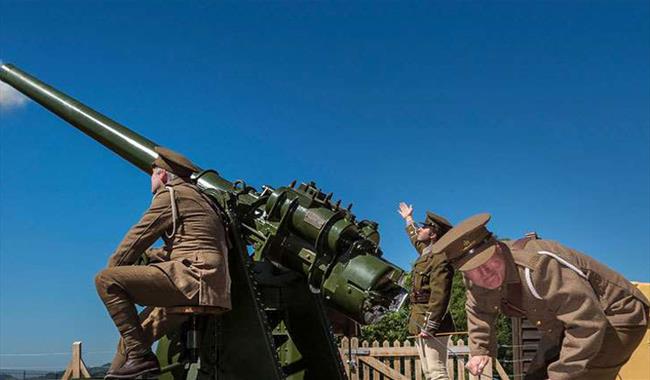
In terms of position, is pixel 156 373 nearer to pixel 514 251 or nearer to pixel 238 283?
pixel 238 283

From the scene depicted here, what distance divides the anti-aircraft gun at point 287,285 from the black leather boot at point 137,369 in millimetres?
565

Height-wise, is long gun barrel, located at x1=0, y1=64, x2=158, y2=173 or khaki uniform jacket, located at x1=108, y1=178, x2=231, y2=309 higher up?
long gun barrel, located at x1=0, y1=64, x2=158, y2=173

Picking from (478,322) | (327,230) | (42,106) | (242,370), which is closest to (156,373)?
(242,370)

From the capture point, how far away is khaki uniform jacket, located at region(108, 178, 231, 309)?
522 centimetres

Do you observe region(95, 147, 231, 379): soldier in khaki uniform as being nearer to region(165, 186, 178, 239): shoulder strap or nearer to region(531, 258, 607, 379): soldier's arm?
region(165, 186, 178, 239): shoulder strap

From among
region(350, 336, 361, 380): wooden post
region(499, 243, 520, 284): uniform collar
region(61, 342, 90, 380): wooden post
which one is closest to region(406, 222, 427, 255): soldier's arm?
region(499, 243, 520, 284): uniform collar

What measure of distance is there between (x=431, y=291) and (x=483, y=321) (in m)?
2.64

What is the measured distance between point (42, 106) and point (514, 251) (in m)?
6.18

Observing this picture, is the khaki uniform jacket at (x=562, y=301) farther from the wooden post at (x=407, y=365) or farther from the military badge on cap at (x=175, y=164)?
the wooden post at (x=407, y=365)

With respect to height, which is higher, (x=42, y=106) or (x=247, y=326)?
(x=42, y=106)

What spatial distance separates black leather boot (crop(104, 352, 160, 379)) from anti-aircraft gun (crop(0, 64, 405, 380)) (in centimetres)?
57

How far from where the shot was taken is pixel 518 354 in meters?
11.9

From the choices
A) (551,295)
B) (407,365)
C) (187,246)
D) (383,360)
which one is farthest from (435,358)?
(383,360)

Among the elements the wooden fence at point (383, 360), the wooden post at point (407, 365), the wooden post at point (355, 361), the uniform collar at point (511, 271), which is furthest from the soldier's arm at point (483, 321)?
the wooden post at point (407, 365)
